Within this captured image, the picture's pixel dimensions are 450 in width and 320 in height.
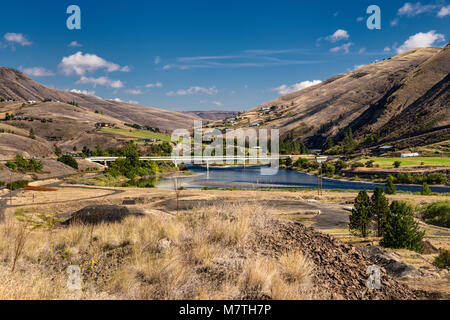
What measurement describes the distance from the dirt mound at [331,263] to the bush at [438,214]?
52.4 metres

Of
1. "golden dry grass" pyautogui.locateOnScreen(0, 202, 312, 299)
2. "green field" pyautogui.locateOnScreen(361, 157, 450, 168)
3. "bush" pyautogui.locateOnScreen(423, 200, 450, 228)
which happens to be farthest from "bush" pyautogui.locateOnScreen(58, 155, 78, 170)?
"green field" pyautogui.locateOnScreen(361, 157, 450, 168)

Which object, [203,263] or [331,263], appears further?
[331,263]

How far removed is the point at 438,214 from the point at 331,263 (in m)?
57.3

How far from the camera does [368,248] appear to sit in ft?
55.1

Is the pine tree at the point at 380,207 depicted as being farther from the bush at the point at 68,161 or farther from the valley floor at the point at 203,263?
the bush at the point at 68,161

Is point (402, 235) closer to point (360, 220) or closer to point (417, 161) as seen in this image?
point (360, 220)

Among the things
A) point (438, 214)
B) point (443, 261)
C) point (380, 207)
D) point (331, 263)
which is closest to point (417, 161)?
point (438, 214)

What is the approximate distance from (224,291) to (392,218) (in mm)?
30873

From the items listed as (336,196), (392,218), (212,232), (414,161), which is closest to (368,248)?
(212,232)

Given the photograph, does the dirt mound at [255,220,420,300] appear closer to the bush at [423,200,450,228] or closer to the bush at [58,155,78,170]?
the bush at [423,200,450,228]

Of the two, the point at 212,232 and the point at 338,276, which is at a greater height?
the point at 212,232

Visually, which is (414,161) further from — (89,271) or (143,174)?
(89,271)

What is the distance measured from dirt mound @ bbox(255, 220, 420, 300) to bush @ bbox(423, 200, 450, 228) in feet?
172

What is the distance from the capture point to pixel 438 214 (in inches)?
2143
